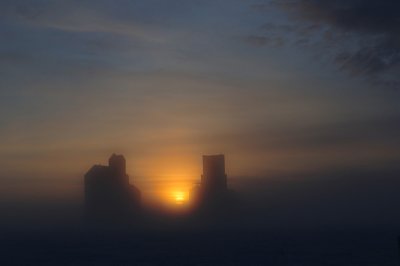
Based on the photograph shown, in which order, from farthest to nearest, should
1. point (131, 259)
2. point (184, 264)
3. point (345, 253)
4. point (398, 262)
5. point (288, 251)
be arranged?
point (288, 251) < point (345, 253) < point (131, 259) < point (184, 264) < point (398, 262)

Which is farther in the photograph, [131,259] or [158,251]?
[158,251]

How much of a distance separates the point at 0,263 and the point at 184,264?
42816 mm

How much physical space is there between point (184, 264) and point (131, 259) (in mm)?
18421

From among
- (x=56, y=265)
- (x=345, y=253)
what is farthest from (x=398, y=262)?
(x=56, y=265)

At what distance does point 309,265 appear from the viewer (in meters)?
134

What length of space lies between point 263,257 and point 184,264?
24.6 m

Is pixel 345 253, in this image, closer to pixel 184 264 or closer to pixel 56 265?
pixel 184 264

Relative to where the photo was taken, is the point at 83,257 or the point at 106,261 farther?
the point at 83,257

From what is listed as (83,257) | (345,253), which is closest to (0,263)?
(83,257)

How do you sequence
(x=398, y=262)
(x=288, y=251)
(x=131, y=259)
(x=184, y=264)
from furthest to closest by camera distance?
(x=288, y=251) < (x=131, y=259) < (x=184, y=264) < (x=398, y=262)

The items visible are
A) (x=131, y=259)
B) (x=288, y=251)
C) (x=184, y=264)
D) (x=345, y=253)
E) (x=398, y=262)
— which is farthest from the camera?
(x=288, y=251)

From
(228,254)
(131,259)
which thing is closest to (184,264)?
(131,259)

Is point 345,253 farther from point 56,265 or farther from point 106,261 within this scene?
point 56,265

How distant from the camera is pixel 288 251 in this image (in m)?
178
